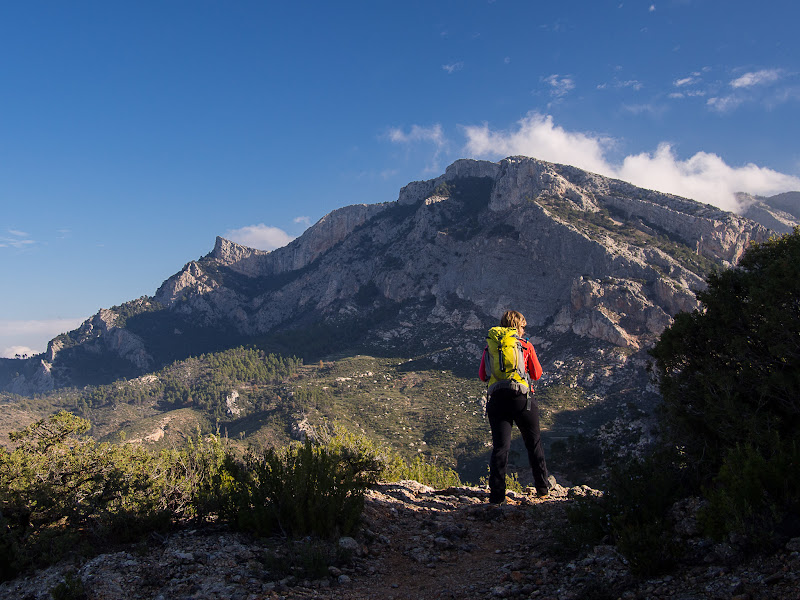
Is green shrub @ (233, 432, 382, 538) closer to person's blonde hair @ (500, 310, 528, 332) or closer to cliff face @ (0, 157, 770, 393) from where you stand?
person's blonde hair @ (500, 310, 528, 332)

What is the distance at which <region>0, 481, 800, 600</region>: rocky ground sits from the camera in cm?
321

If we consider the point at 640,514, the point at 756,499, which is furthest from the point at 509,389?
the point at 756,499

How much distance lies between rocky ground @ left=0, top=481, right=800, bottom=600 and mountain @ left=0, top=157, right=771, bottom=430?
55.8 metres

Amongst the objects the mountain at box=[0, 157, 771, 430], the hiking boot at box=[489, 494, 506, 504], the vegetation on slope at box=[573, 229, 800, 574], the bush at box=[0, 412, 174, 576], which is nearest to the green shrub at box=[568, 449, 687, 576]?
the vegetation on slope at box=[573, 229, 800, 574]

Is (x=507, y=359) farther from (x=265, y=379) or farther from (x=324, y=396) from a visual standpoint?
(x=265, y=379)

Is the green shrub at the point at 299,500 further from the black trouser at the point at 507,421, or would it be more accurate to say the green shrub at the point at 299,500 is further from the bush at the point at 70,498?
the black trouser at the point at 507,421

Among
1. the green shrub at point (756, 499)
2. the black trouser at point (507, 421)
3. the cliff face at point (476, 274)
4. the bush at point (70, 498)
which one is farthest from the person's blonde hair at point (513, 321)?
the cliff face at point (476, 274)

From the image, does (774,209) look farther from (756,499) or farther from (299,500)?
(299,500)

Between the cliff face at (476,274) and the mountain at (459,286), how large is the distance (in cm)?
35

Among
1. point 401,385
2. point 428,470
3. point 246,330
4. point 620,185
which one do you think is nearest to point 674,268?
point 620,185

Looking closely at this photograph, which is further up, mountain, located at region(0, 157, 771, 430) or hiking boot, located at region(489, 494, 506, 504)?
mountain, located at region(0, 157, 771, 430)

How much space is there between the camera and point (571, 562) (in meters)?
4.25

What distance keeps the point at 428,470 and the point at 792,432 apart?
1045cm

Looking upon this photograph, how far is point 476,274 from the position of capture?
98688 mm
